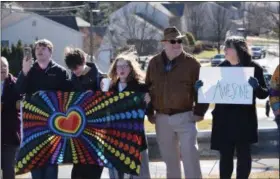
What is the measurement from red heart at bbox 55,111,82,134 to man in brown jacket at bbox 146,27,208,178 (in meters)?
0.83

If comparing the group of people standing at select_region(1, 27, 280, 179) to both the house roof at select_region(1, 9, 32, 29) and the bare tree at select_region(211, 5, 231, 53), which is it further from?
the bare tree at select_region(211, 5, 231, 53)

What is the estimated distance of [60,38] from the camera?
2783cm

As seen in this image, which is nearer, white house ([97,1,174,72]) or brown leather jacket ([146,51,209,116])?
brown leather jacket ([146,51,209,116])

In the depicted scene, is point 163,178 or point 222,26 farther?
point 222,26

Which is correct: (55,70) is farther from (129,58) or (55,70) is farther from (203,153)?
(203,153)

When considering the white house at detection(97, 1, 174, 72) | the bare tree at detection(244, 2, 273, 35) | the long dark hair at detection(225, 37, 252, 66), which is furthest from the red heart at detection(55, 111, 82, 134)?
the bare tree at detection(244, 2, 273, 35)

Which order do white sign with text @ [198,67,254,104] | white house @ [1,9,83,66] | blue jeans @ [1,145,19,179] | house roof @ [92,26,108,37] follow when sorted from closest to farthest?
white sign with text @ [198,67,254,104] → blue jeans @ [1,145,19,179] → house roof @ [92,26,108,37] → white house @ [1,9,83,66]

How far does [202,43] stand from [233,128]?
56.6 feet

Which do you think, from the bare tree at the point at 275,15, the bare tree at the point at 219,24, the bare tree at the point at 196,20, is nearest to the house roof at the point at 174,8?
the bare tree at the point at 196,20

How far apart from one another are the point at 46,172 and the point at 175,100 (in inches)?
64.1

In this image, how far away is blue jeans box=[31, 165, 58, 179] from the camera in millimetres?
6508

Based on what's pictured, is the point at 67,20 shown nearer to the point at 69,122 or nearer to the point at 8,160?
the point at 8,160

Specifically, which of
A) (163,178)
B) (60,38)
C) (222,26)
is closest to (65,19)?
(60,38)

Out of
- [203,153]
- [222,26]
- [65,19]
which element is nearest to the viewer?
[203,153]
